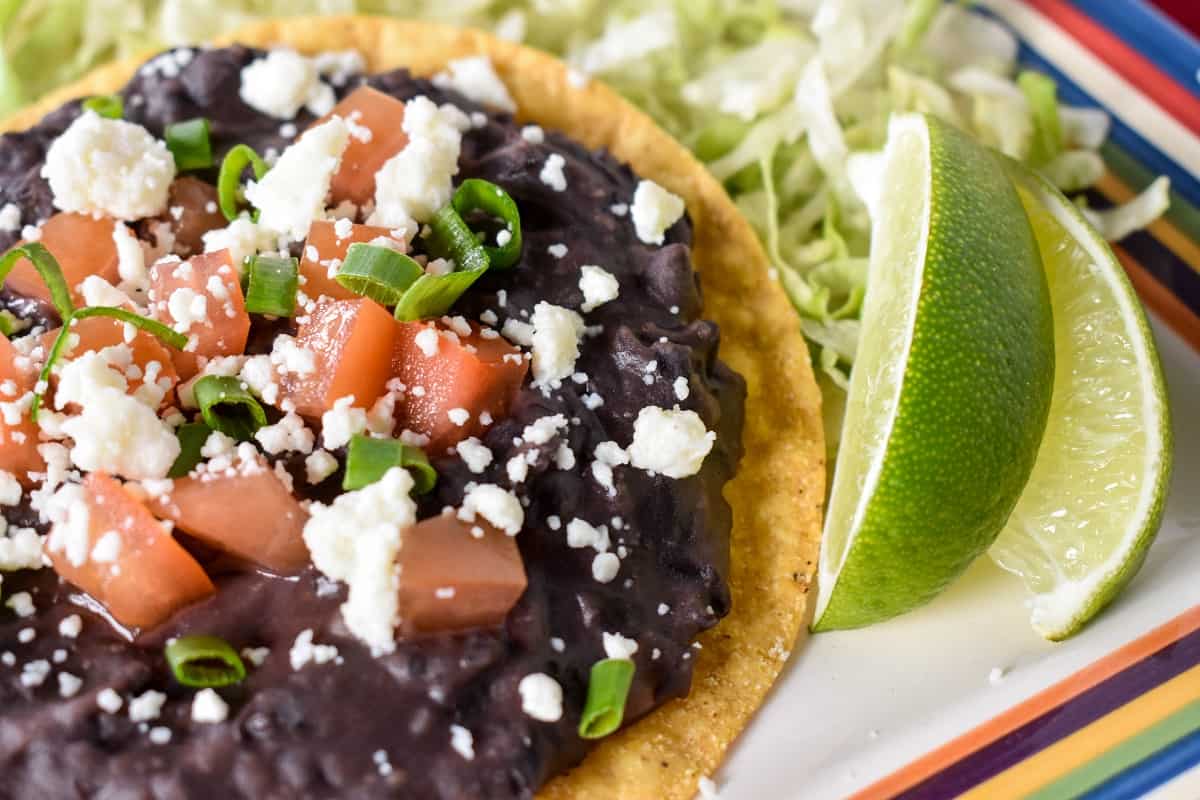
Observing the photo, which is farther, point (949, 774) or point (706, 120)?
point (706, 120)

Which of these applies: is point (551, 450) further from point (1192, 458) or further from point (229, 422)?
point (1192, 458)

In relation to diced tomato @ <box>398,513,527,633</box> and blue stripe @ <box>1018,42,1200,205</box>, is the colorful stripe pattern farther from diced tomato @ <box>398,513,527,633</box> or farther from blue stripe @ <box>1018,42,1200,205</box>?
diced tomato @ <box>398,513,527,633</box>

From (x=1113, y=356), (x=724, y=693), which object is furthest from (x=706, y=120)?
(x=724, y=693)

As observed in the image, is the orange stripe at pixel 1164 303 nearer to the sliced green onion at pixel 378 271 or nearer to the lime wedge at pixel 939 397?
the lime wedge at pixel 939 397

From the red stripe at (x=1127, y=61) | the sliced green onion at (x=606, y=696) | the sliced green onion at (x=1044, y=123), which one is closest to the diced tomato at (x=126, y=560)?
the sliced green onion at (x=606, y=696)

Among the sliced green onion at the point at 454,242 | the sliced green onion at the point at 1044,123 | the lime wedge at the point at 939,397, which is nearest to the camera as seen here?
the lime wedge at the point at 939,397
